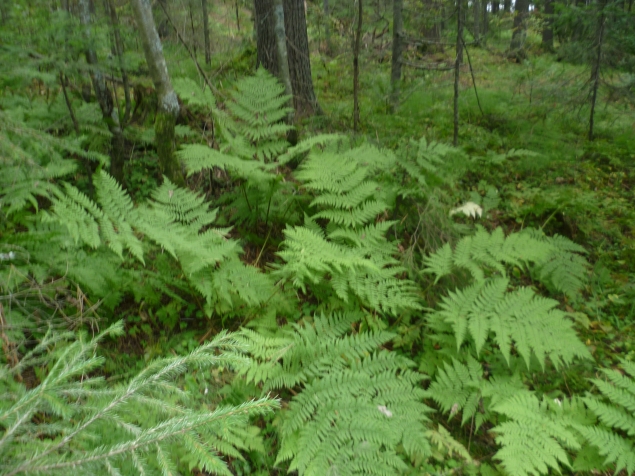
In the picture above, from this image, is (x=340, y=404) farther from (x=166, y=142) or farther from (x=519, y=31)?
(x=519, y=31)

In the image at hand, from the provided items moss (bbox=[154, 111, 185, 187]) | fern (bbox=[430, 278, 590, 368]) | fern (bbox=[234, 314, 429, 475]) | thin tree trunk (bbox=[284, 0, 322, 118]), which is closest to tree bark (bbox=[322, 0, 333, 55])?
thin tree trunk (bbox=[284, 0, 322, 118])

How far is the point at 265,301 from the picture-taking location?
2.97 m

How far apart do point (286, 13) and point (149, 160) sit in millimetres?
3161

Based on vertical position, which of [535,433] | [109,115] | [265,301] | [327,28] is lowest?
[535,433]

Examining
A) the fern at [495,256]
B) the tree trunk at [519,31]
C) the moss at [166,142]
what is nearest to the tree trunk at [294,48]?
the moss at [166,142]

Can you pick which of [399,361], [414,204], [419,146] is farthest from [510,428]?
[419,146]

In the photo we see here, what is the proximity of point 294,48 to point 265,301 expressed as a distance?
433cm

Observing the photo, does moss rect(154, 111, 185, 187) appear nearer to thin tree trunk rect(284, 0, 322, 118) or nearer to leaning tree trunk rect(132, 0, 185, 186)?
leaning tree trunk rect(132, 0, 185, 186)

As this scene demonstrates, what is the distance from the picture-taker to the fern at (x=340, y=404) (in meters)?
2.11

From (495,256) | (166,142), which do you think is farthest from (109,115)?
(495,256)

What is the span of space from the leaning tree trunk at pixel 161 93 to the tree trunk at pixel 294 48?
6.21ft

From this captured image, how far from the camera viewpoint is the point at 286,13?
19.0 feet

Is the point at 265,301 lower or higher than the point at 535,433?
higher

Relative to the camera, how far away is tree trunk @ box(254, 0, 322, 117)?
563 centimetres
